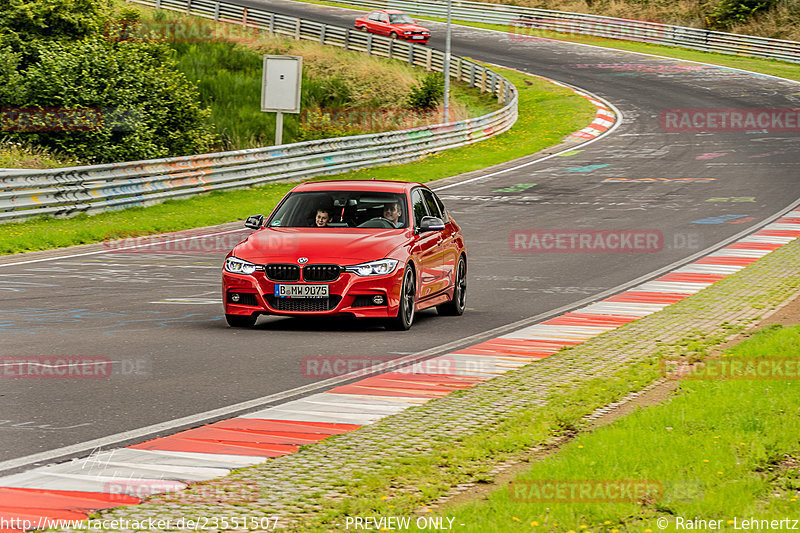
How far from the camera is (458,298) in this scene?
45.0 ft

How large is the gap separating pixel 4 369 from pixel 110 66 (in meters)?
21.6

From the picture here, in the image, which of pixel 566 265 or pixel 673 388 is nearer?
pixel 673 388

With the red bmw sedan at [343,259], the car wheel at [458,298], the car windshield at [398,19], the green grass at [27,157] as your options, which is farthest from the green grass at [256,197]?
the car windshield at [398,19]

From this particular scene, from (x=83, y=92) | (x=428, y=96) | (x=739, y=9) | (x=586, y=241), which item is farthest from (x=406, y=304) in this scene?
(x=739, y=9)

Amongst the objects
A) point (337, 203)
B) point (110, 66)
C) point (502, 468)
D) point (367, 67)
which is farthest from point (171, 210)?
point (367, 67)

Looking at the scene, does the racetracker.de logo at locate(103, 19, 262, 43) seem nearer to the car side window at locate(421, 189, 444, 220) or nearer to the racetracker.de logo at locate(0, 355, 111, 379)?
the car side window at locate(421, 189, 444, 220)

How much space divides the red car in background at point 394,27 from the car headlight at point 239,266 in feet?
162

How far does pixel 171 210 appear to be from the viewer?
2534 cm

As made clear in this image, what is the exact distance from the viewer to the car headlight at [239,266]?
1186cm

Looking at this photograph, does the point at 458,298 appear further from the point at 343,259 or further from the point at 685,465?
the point at 685,465

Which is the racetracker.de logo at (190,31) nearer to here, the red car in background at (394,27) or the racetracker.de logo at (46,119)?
the red car in background at (394,27)

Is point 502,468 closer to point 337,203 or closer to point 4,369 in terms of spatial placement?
point 4,369

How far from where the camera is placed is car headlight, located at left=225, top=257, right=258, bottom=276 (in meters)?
11.9

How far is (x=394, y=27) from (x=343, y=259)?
5077 cm
